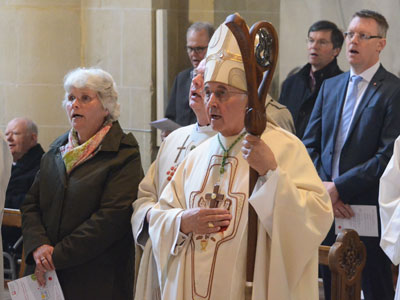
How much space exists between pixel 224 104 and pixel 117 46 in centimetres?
462

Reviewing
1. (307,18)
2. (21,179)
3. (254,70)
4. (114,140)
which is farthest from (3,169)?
(307,18)

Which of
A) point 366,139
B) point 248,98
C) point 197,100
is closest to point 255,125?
point 248,98

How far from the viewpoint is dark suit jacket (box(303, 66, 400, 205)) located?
5520mm

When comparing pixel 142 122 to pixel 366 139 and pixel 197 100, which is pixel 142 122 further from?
pixel 197 100

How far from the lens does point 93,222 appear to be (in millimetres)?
4688

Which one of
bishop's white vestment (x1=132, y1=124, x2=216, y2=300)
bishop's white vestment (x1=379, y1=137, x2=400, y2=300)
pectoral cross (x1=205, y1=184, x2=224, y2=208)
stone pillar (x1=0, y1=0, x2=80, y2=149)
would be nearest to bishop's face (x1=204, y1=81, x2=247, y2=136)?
pectoral cross (x1=205, y1=184, x2=224, y2=208)

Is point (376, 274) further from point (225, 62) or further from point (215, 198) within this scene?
point (225, 62)

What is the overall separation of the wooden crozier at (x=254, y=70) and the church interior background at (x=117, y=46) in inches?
173

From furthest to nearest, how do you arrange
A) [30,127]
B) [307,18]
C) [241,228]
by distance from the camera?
[307,18] < [30,127] < [241,228]

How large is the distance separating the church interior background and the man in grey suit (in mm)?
2068

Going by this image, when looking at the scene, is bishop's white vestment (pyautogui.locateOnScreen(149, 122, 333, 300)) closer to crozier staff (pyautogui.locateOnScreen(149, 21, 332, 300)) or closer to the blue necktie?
crozier staff (pyautogui.locateOnScreen(149, 21, 332, 300))

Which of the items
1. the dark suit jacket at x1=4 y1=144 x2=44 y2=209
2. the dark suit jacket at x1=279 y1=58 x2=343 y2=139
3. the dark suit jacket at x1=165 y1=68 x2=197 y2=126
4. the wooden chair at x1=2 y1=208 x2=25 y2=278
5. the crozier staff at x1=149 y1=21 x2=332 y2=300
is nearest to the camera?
the crozier staff at x1=149 y1=21 x2=332 y2=300

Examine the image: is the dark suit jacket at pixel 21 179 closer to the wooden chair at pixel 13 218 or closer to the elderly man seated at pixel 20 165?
the elderly man seated at pixel 20 165

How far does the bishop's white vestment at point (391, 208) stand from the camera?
4.68 metres
